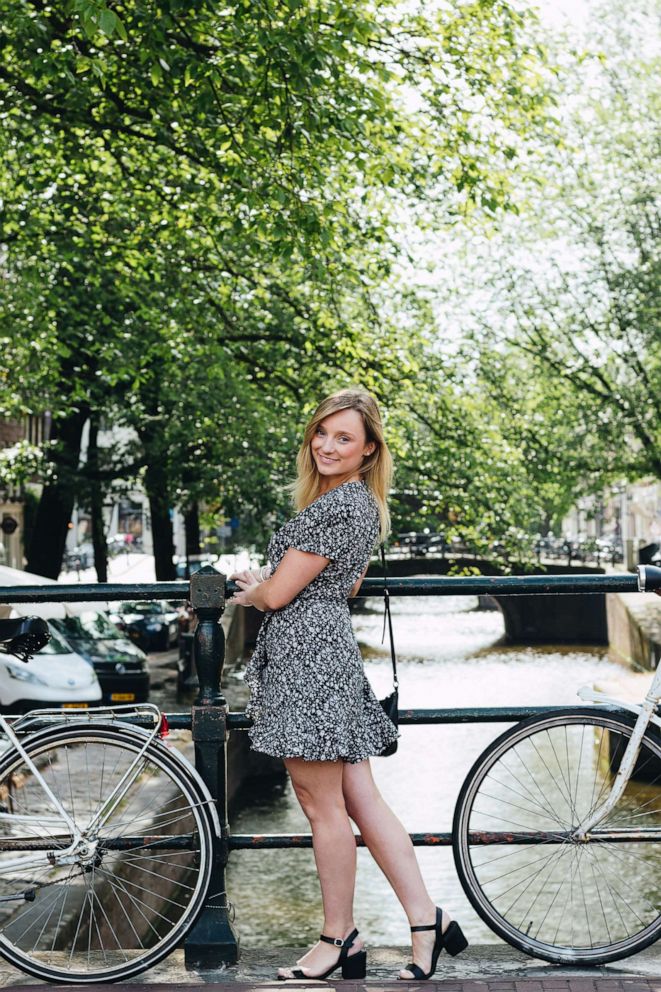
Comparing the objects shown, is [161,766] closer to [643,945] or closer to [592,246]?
[643,945]

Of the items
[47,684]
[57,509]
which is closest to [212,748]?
[47,684]

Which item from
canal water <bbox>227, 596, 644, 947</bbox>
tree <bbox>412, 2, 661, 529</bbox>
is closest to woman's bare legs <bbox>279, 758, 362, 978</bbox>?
canal water <bbox>227, 596, 644, 947</bbox>

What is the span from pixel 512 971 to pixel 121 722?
132 centimetres

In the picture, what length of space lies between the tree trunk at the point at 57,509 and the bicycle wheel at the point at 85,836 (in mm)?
17357

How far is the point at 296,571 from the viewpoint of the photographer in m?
3.61

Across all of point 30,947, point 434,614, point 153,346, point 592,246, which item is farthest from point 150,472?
point 434,614

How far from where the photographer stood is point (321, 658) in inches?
143

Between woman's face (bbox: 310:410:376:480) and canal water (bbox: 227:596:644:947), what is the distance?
30.0 feet

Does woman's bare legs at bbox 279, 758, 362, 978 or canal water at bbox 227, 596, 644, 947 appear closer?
woman's bare legs at bbox 279, 758, 362, 978

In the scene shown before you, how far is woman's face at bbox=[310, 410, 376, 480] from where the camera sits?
3.79 meters

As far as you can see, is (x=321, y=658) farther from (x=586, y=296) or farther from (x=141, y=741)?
(x=586, y=296)

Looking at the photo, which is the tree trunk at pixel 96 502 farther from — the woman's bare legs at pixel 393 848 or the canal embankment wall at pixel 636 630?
the woman's bare legs at pixel 393 848

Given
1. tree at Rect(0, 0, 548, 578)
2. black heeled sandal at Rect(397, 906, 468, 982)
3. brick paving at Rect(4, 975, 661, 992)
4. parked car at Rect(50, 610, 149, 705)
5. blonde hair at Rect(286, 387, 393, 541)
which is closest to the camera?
brick paving at Rect(4, 975, 661, 992)

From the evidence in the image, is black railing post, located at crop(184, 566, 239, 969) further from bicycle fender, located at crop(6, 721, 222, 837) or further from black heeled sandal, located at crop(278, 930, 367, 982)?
black heeled sandal, located at crop(278, 930, 367, 982)
